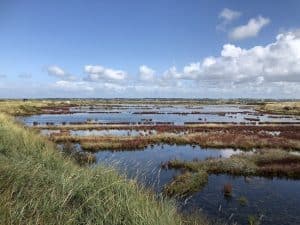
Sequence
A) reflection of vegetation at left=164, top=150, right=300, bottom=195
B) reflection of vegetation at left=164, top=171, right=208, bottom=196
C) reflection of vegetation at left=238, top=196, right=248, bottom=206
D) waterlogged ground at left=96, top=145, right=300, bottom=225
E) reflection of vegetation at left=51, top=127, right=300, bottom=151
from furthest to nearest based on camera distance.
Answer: reflection of vegetation at left=51, top=127, right=300, bottom=151
reflection of vegetation at left=164, top=150, right=300, bottom=195
reflection of vegetation at left=164, top=171, right=208, bottom=196
reflection of vegetation at left=238, top=196, right=248, bottom=206
waterlogged ground at left=96, top=145, right=300, bottom=225

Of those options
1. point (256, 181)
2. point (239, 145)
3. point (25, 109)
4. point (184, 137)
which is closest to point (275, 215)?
point (256, 181)

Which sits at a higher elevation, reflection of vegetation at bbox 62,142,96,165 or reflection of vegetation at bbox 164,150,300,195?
reflection of vegetation at bbox 62,142,96,165

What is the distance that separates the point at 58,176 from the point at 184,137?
1367 inches

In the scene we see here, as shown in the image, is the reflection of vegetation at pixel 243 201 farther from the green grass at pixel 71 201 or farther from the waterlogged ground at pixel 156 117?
the waterlogged ground at pixel 156 117

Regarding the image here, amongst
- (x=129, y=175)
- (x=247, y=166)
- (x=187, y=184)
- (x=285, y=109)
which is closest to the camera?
(x=129, y=175)

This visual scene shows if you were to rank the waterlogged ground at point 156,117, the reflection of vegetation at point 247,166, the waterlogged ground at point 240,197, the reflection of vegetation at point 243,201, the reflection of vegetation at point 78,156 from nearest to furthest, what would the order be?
the waterlogged ground at point 240,197
the reflection of vegetation at point 243,201
the reflection of vegetation at point 78,156
the reflection of vegetation at point 247,166
the waterlogged ground at point 156,117

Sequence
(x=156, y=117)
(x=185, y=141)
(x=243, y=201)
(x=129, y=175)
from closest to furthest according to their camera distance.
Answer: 1. (x=129, y=175)
2. (x=243, y=201)
3. (x=185, y=141)
4. (x=156, y=117)

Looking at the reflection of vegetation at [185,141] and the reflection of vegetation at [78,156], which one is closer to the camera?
the reflection of vegetation at [78,156]

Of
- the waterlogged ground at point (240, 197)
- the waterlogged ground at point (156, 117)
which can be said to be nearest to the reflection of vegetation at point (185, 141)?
the waterlogged ground at point (240, 197)

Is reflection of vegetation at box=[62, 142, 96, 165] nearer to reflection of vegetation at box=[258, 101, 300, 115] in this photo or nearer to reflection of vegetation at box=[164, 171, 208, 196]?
reflection of vegetation at box=[164, 171, 208, 196]

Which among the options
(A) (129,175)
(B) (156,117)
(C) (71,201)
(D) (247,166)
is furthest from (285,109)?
(C) (71,201)

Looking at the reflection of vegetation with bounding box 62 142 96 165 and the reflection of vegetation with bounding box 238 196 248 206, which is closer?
the reflection of vegetation with bounding box 238 196 248 206

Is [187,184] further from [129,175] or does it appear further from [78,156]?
[78,156]

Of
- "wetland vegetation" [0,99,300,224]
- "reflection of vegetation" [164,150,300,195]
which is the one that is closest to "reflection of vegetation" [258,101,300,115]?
"wetland vegetation" [0,99,300,224]
